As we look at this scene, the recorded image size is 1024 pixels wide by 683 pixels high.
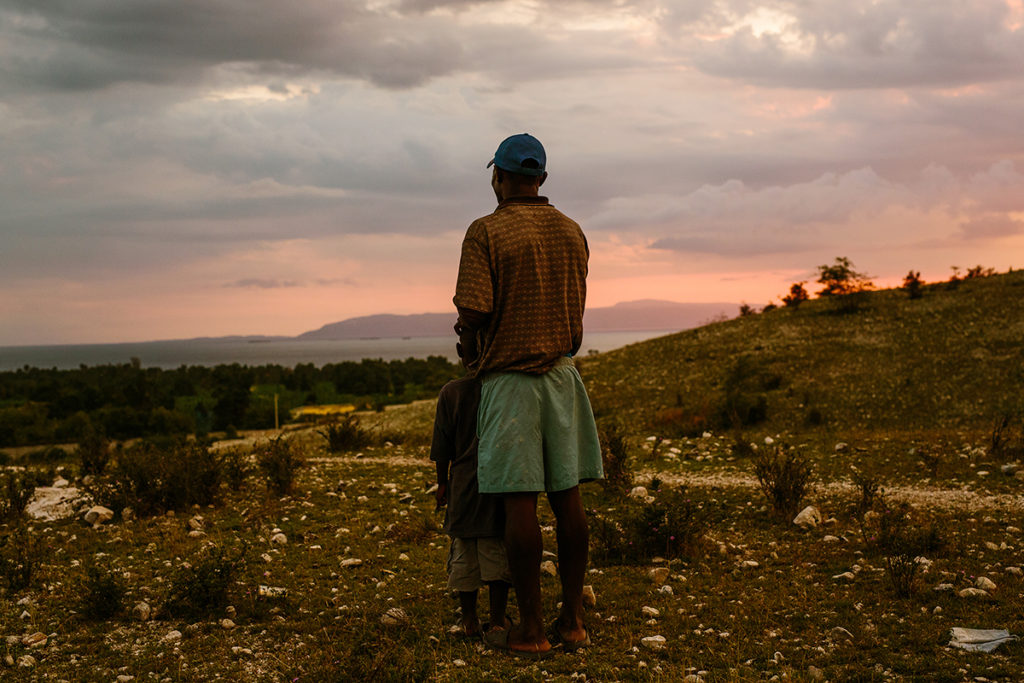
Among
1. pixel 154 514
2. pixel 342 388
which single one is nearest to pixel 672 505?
pixel 154 514

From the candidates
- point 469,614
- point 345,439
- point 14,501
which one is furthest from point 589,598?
point 345,439

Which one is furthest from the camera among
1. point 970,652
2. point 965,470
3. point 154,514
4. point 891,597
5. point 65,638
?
point 965,470

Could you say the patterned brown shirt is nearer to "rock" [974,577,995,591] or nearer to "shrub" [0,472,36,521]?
"rock" [974,577,995,591]

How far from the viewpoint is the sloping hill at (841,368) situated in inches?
569

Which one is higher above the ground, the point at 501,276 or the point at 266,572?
the point at 501,276

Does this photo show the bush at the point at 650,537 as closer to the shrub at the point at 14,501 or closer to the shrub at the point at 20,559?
the shrub at the point at 20,559

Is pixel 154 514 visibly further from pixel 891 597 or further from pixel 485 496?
pixel 891 597

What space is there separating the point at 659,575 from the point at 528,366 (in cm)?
227

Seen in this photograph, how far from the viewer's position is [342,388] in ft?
169

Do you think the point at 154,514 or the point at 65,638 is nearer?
the point at 65,638

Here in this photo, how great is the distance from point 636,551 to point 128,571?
384cm

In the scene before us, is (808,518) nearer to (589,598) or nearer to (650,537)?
(650,537)

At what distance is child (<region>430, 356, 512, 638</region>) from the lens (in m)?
4.05

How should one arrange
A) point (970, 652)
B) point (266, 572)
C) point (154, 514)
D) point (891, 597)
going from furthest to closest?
point (154, 514) → point (266, 572) → point (891, 597) → point (970, 652)
